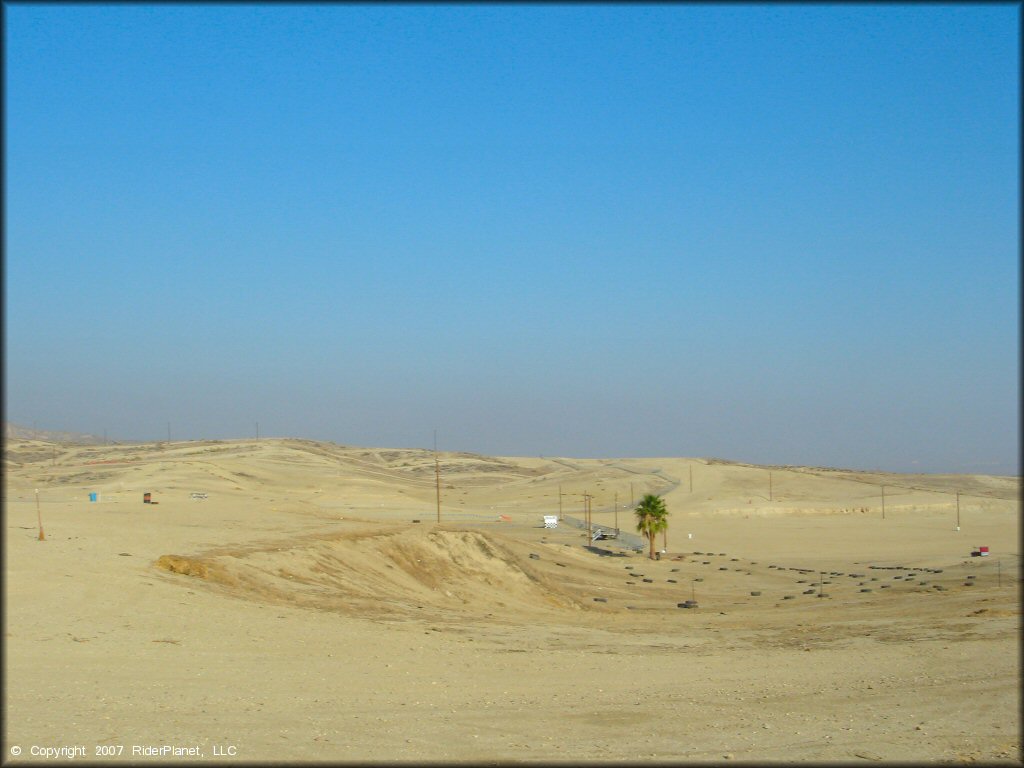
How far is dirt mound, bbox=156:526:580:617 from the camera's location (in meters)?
32.9

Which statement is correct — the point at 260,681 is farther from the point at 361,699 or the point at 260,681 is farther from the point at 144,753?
the point at 144,753

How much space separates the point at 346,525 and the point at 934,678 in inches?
1545

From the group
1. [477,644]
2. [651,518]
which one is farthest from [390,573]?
[651,518]

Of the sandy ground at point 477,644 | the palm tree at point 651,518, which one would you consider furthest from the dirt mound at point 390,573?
the palm tree at point 651,518

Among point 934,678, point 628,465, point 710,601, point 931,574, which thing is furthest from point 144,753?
point 628,465

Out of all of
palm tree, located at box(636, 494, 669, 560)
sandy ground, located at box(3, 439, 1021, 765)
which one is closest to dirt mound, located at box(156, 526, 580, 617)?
sandy ground, located at box(3, 439, 1021, 765)

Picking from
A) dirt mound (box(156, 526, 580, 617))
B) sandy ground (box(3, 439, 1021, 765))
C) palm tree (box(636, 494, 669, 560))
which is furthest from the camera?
palm tree (box(636, 494, 669, 560))

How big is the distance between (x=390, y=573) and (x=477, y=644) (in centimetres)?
1622

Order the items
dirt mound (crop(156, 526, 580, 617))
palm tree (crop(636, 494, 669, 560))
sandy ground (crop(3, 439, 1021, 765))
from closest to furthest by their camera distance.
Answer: sandy ground (crop(3, 439, 1021, 765)) → dirt mound (crop(156, 526, 580, 617)) → palm tree (crop(636, 494, 669, 560))

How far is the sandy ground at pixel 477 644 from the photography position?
48.9ft

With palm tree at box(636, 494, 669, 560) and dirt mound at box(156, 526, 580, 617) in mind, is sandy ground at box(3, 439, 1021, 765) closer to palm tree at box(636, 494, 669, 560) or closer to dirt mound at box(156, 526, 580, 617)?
dirt mound at box(156, 526, 580, 617)

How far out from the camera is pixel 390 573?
137 ft

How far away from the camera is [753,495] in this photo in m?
113

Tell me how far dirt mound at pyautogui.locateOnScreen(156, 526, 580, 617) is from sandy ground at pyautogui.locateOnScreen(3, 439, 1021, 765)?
0.19 meters
